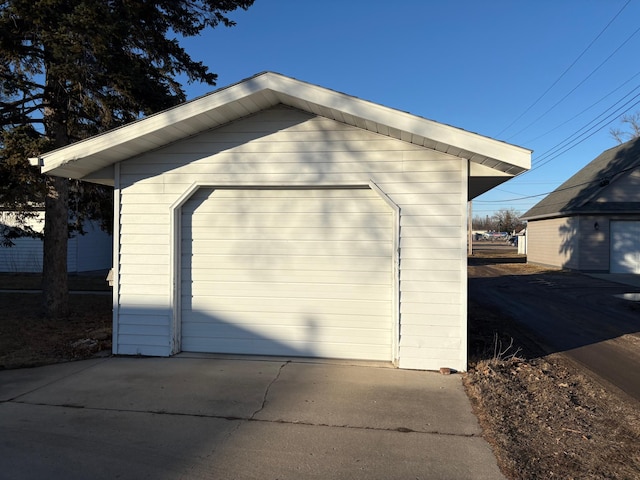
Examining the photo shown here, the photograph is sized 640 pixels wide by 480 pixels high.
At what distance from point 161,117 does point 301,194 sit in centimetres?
211

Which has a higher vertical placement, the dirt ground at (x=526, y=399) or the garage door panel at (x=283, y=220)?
the garage door panel at (x=283, y=220)

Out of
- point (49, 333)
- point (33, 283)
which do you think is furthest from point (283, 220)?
point (33, 283)

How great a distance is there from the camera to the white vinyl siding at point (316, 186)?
5797mm

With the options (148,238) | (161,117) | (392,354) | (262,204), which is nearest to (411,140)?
(262,204)

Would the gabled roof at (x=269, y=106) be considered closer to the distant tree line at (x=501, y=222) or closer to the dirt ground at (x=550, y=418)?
the dirt ground at (x=550, y=418)

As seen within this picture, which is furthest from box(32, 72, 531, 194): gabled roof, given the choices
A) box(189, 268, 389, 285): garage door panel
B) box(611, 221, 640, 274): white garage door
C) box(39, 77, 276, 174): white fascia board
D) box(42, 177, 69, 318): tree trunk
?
box(611, 221, 640, 274): white garage door

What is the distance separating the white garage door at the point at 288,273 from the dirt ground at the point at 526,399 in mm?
1563

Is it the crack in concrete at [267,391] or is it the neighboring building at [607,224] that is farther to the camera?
the neighboring building at [607,224]

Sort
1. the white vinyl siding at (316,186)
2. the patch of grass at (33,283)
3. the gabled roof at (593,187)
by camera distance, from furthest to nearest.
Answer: the gabled roof at (593,187) → the patch of grass at (33,283) → the white vinyl siding at (316,186)

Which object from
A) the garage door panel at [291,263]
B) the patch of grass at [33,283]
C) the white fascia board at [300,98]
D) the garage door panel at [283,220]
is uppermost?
the white fascia board at [300,98]

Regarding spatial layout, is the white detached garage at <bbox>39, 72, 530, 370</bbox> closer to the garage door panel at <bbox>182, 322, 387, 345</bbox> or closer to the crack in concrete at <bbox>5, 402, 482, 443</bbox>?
the garage door panel at <bbox>182, 322, 387, 345</bbox>

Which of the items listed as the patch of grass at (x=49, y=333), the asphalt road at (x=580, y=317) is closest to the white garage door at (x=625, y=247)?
the asphalt road at (x=580, y=317)

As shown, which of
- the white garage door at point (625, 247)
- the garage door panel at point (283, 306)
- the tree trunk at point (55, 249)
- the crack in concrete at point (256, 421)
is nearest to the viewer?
the crack in concrete at point (256, 421)

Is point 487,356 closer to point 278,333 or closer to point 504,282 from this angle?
point 278,333
